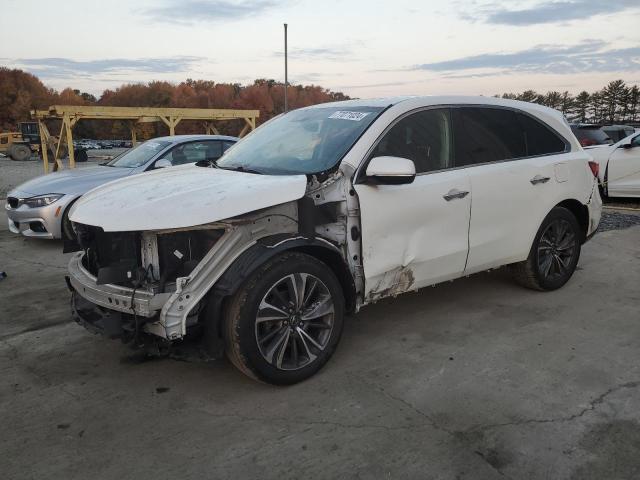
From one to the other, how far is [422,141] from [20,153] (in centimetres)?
3660

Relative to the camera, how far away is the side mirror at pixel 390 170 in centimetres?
344

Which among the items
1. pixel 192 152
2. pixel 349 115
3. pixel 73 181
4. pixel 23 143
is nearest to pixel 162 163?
pixel 192 152

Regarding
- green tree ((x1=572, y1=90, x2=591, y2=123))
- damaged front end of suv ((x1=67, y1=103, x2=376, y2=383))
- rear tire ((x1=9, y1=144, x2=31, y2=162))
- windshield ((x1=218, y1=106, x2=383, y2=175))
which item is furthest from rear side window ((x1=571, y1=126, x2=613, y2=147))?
green tree ((x1=572, y1=90, x2=591, y2=123))

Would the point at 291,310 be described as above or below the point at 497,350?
above

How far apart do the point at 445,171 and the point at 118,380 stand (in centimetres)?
274

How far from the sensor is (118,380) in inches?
139

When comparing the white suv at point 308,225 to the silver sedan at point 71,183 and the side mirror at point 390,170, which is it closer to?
the side mirror at point 390,170

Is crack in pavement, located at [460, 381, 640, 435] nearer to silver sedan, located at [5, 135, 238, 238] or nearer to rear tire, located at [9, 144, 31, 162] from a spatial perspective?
silver sedan, located at [5, 135, 238, 238]

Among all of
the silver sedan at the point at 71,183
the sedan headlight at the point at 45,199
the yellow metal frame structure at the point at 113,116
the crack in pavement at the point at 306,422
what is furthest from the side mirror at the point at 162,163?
the yellow metal frame structure at the point at 113,116

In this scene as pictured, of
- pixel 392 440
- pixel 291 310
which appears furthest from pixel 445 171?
pixel 392 440

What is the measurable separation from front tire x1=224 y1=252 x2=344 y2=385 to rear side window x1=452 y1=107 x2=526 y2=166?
1.57m

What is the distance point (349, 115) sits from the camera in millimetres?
4066

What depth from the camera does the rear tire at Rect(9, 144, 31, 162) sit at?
3394 centimetres

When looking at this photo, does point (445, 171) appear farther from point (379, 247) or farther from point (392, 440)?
point (392, 440)
